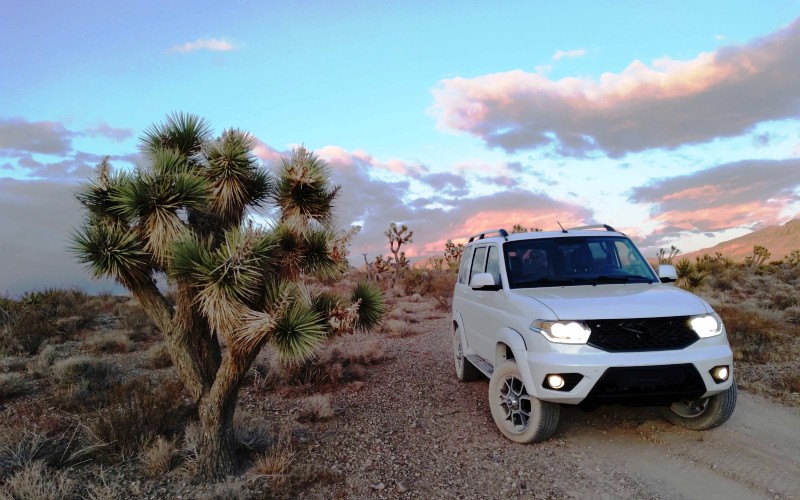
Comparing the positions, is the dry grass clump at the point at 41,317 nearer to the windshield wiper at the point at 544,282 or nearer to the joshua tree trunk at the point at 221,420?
the joshua tree trunk at the point at 221,420

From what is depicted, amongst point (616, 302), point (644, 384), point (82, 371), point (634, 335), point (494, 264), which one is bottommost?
point (644, 384)

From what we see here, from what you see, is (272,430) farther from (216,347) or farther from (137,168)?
(137,168)

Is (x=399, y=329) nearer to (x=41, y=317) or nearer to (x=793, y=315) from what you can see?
(x=41, y=317)

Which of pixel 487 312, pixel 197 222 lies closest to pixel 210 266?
pixel 197 222

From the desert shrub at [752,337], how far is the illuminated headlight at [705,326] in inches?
204

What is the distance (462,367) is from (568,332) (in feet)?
11.3

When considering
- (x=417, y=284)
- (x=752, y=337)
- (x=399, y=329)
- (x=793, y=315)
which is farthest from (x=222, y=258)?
(x=417, y=284)

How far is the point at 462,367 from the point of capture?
8.19 m

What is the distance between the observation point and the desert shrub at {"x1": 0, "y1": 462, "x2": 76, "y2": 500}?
4.23m

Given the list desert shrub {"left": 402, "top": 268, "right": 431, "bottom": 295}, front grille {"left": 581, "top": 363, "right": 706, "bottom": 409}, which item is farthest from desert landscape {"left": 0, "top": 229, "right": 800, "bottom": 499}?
desert shrub {"left": 402, "top": 268, "right": 431, "bottom": 295}

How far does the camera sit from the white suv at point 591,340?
16.0ft

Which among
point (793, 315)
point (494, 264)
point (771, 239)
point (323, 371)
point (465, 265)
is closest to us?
point (494, 264)

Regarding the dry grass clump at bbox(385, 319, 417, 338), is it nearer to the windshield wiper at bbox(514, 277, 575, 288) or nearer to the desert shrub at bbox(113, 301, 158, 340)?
the desert shrub at bbox(113, 301, 158, 340)

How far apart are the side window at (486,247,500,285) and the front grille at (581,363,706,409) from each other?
77.7 inches
